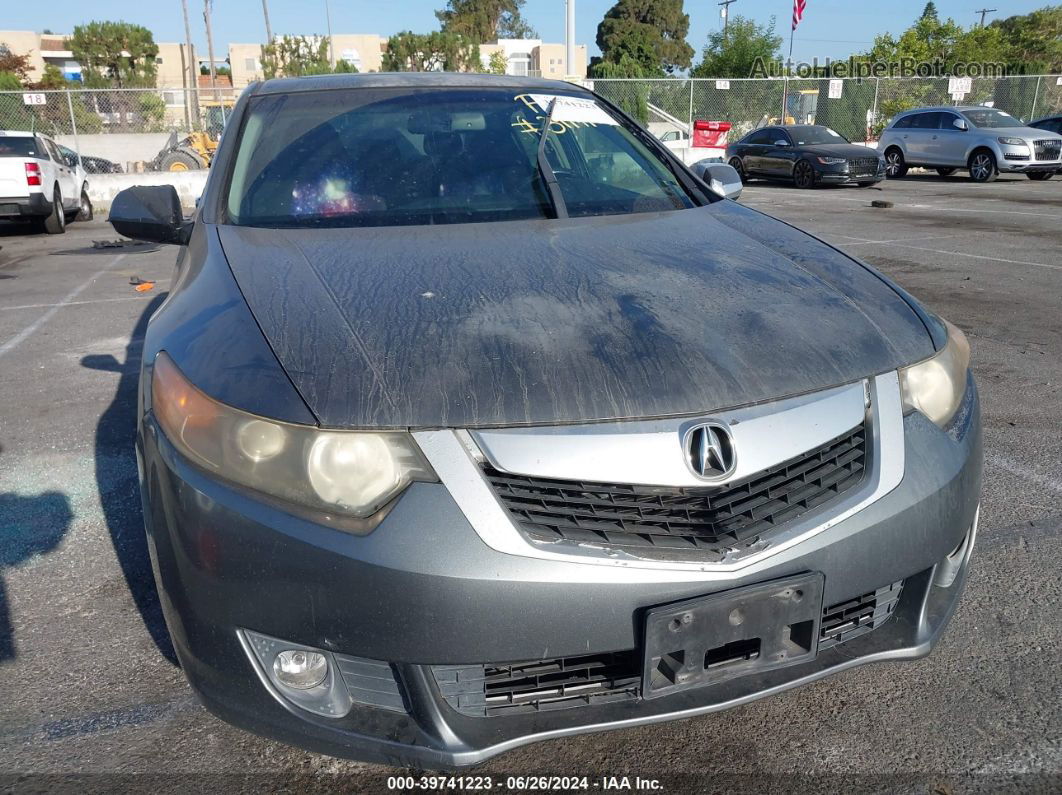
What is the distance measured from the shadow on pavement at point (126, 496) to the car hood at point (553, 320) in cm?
108

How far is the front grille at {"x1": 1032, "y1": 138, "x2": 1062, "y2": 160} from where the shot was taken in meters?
18.1

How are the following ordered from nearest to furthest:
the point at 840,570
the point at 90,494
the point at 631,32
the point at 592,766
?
the point at 840,570, the point at 592,766, the point at 90,494, the point at 631,32

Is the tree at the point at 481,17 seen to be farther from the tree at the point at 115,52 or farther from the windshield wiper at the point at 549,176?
the windshield wiper at the point at 549,176

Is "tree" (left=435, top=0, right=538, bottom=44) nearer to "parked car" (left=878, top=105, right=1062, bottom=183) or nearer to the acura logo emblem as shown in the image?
"parked car" (left=878, top=105, right=1062, bottom=183)

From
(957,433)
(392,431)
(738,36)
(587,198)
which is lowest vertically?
(957,433)

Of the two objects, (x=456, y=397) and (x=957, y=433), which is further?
(x=957, y=433)

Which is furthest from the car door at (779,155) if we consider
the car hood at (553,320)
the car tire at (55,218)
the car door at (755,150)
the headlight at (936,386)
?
the headlight at (936,386)

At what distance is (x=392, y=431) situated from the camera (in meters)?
1.57

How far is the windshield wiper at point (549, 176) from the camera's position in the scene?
9.12ft

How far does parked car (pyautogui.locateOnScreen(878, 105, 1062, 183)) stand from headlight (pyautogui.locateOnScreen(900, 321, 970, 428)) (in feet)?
Answer: 62.1

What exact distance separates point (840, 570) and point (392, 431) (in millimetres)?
883

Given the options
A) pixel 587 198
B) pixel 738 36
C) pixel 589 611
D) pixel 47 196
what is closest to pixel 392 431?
pixel 589 611

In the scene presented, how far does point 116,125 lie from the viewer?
23.5 metres

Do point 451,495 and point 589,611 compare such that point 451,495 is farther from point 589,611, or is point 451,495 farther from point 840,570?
point 840,570
